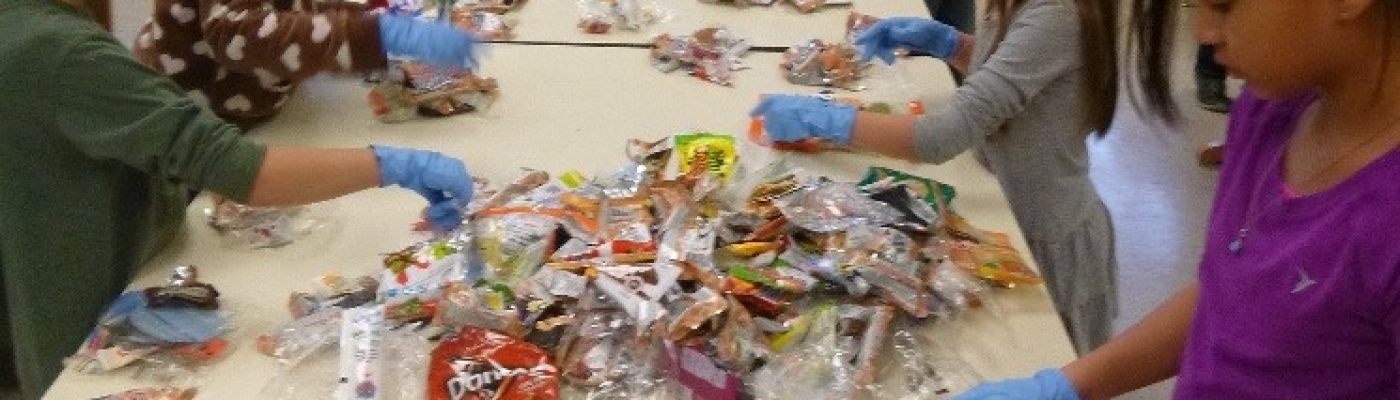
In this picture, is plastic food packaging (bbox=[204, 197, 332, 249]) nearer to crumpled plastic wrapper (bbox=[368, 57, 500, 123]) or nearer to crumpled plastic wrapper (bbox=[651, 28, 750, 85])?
crumpled plastic wrapper (bbox=[368, 57, 500, 123])

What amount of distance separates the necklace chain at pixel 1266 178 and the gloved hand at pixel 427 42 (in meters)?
1.02

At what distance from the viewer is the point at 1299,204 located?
0.74 metres

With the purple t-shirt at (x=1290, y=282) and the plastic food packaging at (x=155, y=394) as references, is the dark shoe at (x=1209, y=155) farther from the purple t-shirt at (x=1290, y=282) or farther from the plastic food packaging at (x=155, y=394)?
the plastic food packaging at (x=155, y=394)

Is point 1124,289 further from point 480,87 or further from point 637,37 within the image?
point 480,87

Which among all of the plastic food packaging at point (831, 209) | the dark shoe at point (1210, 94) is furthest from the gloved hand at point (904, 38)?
the dark shoe at point (1210, 94)

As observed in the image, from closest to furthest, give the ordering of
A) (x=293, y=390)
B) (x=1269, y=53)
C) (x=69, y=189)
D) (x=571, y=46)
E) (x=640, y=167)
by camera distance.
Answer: (x=1269, y=53) → (x=293, y=390) → (x=69, y=189) → (x=640, y=167) → (x=571, y=46)

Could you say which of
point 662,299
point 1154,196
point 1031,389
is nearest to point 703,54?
point 662,299

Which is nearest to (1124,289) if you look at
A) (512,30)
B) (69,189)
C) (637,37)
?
(637,37)

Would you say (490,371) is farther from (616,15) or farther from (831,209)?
(616,15)

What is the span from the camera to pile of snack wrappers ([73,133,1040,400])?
1.01 m

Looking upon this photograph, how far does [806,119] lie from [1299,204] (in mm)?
729

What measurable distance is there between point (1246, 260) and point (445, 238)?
765mm

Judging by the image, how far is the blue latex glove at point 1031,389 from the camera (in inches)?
37.7

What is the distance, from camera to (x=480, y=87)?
1.61 m
